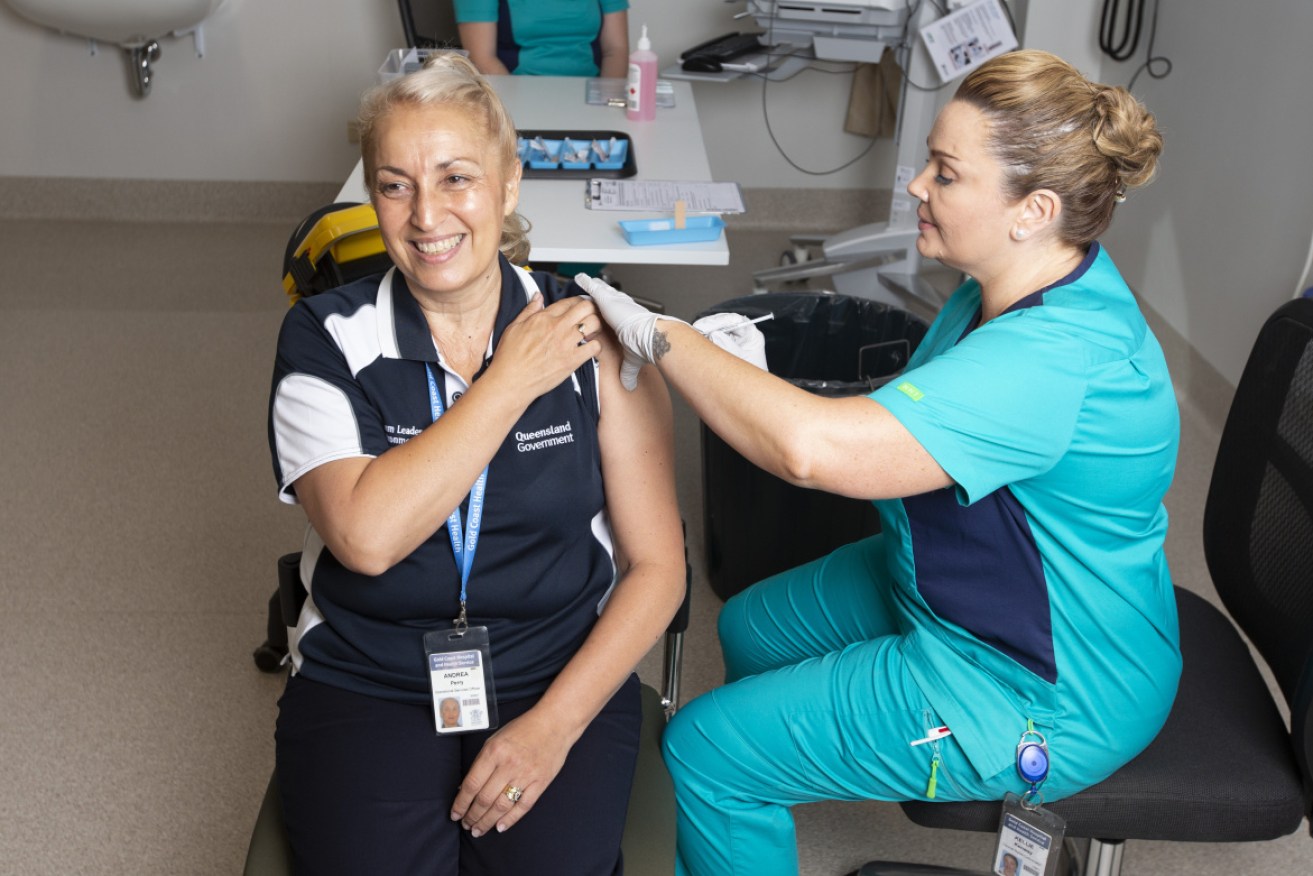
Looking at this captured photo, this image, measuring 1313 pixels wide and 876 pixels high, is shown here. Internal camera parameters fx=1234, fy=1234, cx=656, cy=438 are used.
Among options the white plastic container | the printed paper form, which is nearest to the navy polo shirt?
the printed paper form

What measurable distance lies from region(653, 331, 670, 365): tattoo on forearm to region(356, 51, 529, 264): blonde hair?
306 mm

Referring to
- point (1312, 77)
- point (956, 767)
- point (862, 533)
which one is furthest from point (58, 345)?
point (1312, 77)

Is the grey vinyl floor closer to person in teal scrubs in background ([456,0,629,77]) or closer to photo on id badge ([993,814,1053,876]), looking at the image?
photo on id badge ([993,814,1053,876])

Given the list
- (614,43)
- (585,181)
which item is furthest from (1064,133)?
(614,43)

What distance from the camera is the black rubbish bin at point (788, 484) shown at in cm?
238

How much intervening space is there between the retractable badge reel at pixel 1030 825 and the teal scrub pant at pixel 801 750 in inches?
1.0

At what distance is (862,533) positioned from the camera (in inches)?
95.6

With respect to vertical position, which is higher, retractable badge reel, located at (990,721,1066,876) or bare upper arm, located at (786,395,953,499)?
bare upper arm, located at (786,395,953,499)

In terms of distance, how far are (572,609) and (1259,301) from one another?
232 centimetres

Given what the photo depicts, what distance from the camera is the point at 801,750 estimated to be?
5.07 ft

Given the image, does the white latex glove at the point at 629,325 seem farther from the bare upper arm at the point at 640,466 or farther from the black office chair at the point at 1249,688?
the black office chair at the point at 1249,688

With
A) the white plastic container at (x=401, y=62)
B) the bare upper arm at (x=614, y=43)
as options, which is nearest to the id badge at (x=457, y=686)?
the white plastic container at (x=401, y=62)

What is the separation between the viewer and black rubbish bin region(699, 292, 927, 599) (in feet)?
7.82

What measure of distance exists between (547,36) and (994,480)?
3005 millimetres
